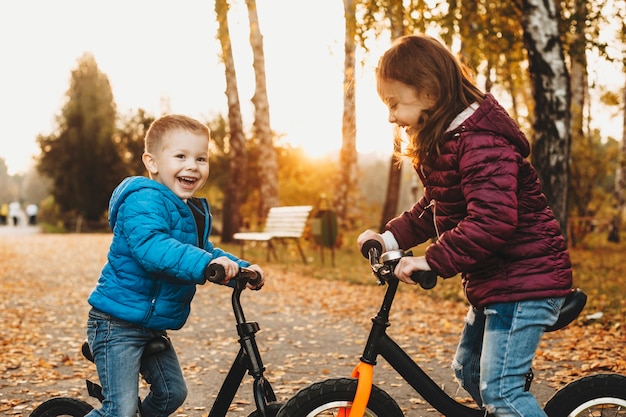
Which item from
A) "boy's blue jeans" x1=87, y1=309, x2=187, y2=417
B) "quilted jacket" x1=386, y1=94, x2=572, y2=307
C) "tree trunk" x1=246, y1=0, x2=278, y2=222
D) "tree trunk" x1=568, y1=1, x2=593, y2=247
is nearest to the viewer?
"quilted jacket" x1=386, y1=94, x2=572, y2=307

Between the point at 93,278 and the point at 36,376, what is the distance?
7756 millimetres

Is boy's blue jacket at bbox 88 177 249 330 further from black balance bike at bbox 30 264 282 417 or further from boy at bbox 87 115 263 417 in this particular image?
black balance bike at bbox 30 264 282 417

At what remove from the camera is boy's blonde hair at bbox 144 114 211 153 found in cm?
295

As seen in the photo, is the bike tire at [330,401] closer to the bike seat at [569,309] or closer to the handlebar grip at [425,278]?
the handlebar grip at [425,278]

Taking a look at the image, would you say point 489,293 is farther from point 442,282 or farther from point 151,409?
point 442,282

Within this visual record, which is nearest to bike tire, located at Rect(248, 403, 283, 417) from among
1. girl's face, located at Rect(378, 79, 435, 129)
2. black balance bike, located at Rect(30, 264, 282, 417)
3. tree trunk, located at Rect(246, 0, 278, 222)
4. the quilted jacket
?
black balance bike, located at Rect(30, 264, 282, 417)

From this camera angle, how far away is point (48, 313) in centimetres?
892

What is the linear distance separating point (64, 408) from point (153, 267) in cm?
99

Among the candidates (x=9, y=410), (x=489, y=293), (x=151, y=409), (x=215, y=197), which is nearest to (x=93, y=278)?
(x=9, y=410)

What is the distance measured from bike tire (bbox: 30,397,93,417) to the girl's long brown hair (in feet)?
6.16

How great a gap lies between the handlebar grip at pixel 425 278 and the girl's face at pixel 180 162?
100cm

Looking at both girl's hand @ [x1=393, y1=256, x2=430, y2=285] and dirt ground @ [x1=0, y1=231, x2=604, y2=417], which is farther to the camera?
dirt ground @ [x1=0, y1=231, x2=604, y2=417]

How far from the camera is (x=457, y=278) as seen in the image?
12375 mm

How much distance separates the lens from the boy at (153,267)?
2734 millimetres
